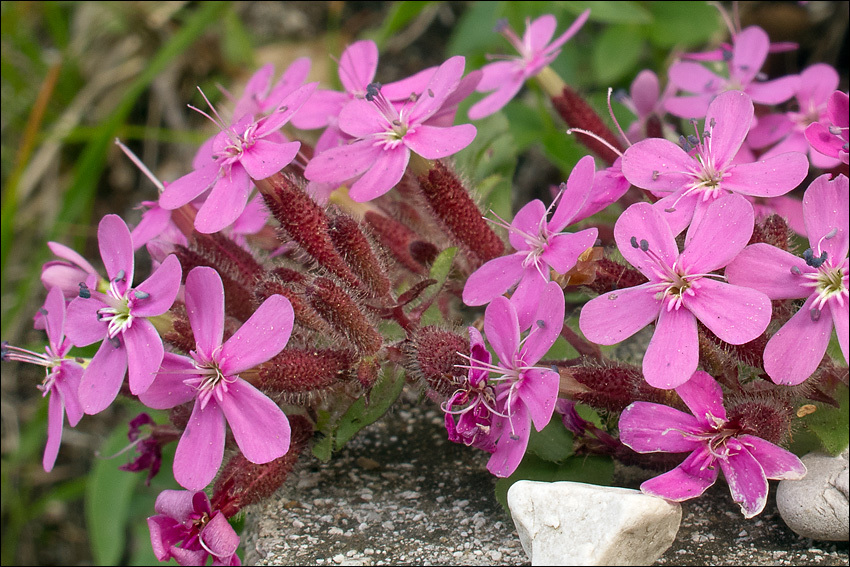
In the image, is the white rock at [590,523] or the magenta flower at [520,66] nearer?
the white rock at [590,523]

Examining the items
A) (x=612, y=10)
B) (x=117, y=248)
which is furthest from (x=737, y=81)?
(x=117, y=248)

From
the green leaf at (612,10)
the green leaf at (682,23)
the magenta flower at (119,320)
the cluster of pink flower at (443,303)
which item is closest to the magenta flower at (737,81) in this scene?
the cluster of pink flower at (443,303)

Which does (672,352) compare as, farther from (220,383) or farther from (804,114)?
(804,114)

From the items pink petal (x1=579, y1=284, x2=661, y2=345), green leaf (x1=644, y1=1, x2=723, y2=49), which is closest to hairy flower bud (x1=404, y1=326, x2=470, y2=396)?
pink petal (x1=579, y1=284, x2=661, y2=345)

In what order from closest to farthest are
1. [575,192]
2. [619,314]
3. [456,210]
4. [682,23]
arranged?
[619,314], [575,192], [456,210], [682,23]

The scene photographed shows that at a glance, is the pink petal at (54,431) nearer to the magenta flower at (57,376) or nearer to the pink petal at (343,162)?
the magenta flower at (57,376)

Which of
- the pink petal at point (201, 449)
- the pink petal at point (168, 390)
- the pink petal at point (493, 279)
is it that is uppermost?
the pink petal at point (493, 279)
